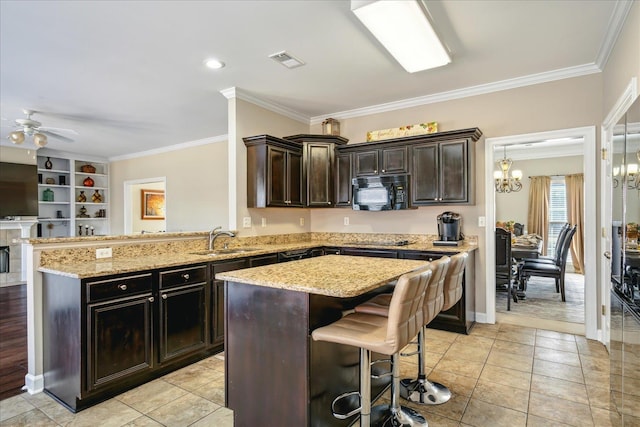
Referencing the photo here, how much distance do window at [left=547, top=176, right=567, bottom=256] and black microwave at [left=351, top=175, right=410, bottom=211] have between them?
5.34m

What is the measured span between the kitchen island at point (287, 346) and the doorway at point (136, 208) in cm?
640

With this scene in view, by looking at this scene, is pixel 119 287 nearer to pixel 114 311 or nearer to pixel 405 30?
pixel 114 311

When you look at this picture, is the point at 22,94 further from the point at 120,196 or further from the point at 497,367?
the point at 497,367

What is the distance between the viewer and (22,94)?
410cm

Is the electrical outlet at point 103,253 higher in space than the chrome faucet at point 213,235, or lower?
lower

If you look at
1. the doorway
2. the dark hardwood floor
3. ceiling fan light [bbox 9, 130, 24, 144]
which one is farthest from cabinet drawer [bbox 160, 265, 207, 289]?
the doorway

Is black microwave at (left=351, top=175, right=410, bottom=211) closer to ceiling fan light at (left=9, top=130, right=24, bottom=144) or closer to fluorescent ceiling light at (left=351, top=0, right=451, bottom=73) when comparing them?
fluorescent ceiling light at (left=351, top=0, right=451, bottom=73)

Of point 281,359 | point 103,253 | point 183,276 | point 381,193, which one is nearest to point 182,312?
point 183,276

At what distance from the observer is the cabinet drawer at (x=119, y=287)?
2.29 m

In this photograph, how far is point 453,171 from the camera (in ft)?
12.6

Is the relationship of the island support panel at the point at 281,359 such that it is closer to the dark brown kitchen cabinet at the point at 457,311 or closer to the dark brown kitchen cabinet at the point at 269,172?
the dark brown kitchen cabinet at the point at 457,311

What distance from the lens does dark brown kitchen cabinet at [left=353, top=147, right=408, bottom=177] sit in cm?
420

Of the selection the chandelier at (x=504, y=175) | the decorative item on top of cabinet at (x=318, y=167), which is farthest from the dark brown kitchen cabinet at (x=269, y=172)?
the chandelier at (x=504, y=175)

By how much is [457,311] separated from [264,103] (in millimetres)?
3244
